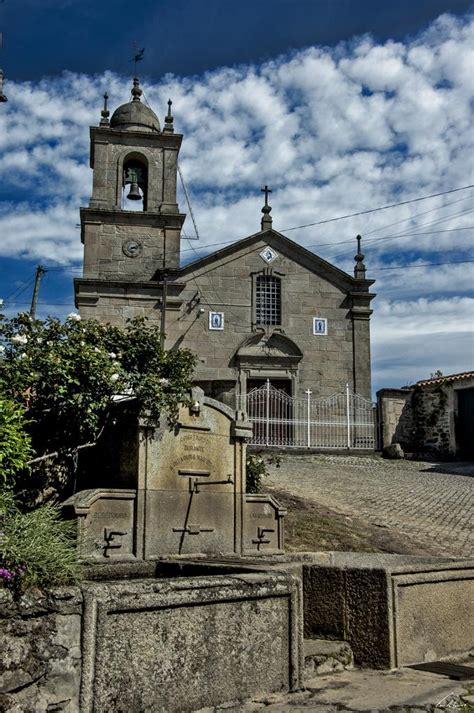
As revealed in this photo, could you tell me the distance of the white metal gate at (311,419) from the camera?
75.6ft

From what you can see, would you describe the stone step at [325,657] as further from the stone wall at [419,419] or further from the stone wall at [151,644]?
the stone wall at [419,419]

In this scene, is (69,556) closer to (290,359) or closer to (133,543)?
→ (133,543)

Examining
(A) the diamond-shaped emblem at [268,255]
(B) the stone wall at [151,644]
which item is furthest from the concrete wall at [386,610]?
(A) the diamond-shaped emblem at [268,255]

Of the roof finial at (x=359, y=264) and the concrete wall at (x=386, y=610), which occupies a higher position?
the roof finial at (x=359, y=264)

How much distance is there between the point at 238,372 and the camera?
24.7m

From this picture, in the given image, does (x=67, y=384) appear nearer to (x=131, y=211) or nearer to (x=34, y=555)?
(x=34, y=555)

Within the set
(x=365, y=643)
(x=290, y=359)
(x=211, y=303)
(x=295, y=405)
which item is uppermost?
(x=211, y=303)

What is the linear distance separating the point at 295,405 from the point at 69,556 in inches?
803

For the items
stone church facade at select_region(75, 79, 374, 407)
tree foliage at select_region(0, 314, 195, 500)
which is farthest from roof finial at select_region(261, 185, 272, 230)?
tree foliage at select_region(0, 314, 195, 500)

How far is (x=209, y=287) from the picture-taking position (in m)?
25.2

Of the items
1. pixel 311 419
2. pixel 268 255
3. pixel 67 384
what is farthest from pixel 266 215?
pixel 67 384

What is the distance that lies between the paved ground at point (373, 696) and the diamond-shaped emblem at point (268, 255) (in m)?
21.6

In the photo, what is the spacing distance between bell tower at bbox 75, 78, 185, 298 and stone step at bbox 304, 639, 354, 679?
1960 centimetres

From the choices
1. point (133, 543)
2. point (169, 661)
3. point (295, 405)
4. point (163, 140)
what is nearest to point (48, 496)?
point (133, 543)
